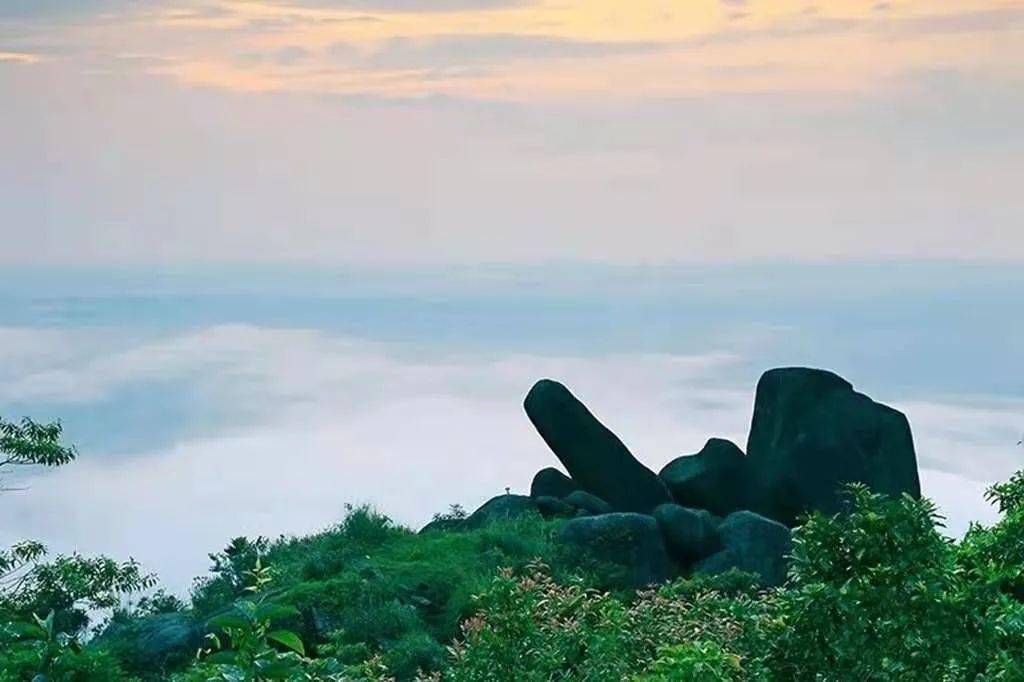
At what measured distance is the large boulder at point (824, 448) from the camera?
26.2 meters

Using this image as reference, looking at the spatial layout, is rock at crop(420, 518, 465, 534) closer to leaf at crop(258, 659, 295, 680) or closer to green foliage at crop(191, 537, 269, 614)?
green foliage at crop(191, 537, 269, 614)

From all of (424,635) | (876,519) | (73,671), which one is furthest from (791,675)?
(424,635)

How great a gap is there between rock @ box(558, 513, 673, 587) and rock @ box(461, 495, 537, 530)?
2112 millimetres

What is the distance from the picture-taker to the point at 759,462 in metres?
27.0

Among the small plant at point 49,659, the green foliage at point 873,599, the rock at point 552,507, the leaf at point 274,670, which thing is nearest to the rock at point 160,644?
the rock at point 552,507

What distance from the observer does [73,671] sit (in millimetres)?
7570

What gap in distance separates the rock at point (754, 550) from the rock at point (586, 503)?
282cm

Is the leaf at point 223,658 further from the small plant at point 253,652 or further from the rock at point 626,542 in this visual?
the rock at point 626,542

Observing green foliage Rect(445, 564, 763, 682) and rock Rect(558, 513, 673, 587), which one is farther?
rock Rect(558, 513, 673, 587)

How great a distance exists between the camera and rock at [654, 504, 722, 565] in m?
23.2

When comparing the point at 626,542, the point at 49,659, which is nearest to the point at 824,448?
the point at 626,542

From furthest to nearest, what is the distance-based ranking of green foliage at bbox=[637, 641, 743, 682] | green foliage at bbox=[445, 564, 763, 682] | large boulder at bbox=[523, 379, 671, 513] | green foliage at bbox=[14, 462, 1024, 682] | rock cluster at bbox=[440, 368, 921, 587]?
large boulder at bbox=[523, 379, 671, 513], rock cluster at bbox=[440, 368, 921, 587], green foliage at bbox=[445, 564, 763, 682], green foliage at bbox=[637, 641, 743, 682], green foliage at bbox=[14, 462, 1024, 682]

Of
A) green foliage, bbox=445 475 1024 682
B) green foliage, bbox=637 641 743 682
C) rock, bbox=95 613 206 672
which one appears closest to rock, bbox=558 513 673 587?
rock, bbox=95 613 206 672

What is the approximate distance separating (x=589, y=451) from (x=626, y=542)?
4679 millimetres
